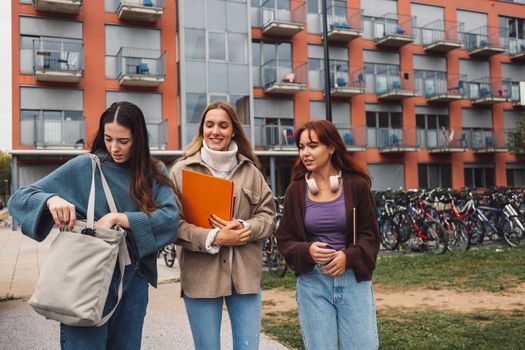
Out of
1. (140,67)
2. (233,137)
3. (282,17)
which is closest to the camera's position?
(233,137)

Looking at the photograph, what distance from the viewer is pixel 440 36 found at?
30797 millimetres

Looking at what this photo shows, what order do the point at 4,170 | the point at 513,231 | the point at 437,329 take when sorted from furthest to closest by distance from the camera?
the point at 4,170 < the point at 513,231 < the point at 437,329

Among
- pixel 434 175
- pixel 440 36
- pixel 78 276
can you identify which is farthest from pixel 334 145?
pixel 440 36

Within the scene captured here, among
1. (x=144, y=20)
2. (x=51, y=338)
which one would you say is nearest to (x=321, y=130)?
(x=51, y=338)

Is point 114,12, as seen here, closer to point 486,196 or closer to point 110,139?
point 486,196

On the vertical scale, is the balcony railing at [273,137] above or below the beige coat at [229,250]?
above

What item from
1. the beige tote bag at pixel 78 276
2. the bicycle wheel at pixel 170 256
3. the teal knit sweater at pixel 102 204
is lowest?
the bicycle wheel at pixel 170 256

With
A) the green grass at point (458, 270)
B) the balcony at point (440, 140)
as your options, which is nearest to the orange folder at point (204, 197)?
the green grass at point (458, 270)

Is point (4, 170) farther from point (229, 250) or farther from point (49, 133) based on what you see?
point (229, 250)

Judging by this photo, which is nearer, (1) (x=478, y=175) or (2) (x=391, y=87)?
(2) (x=391, y=87)

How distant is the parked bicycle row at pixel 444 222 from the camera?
10.7m

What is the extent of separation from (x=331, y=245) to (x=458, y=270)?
6460 mm

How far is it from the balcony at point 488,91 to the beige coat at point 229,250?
3160 cm

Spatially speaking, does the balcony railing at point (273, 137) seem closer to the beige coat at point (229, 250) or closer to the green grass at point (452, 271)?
the green grass at point (452, 271)
